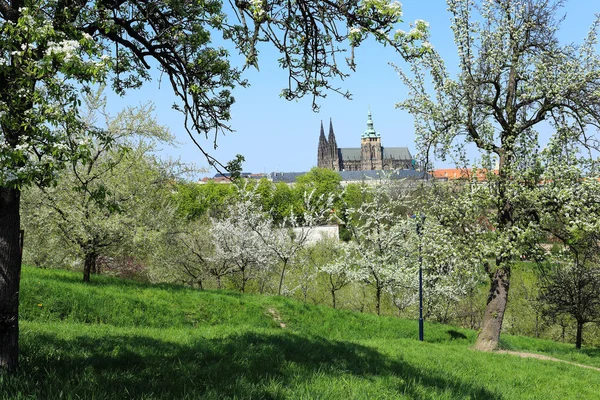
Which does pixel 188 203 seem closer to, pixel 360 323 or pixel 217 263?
pixel 217 263

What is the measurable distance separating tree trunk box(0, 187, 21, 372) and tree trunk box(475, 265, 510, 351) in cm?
1396

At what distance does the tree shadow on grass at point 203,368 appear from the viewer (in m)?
4.43

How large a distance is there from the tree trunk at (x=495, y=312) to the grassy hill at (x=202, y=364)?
2387 mm

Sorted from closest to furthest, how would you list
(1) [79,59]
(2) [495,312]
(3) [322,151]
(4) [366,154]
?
(1) [79,59], (2) [495,312], (3) [322,151], (4) [366,154]

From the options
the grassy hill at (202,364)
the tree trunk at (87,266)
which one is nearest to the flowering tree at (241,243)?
the tree trunk at (87,266)

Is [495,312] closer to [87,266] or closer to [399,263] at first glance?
[399,263]

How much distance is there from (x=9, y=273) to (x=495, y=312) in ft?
47.2

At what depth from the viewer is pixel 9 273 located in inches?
195

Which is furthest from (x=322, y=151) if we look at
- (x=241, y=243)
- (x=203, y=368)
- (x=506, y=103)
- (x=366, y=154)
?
Answer: (x=203, y=368)

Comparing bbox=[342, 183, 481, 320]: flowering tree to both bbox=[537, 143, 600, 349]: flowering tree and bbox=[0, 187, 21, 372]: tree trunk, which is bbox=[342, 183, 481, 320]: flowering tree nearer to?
bbox=[537, 143, 600, 349]: flowering tree

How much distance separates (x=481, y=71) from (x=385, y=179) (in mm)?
16714

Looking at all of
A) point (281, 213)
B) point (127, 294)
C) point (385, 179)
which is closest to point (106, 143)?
point (127, 294)

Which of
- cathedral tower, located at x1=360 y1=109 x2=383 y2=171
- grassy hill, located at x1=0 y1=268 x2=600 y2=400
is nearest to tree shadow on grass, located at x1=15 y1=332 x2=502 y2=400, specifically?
grassy hill, located at x1=0 y1=268 x2=600 y2=400

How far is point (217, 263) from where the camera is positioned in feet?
87.6
